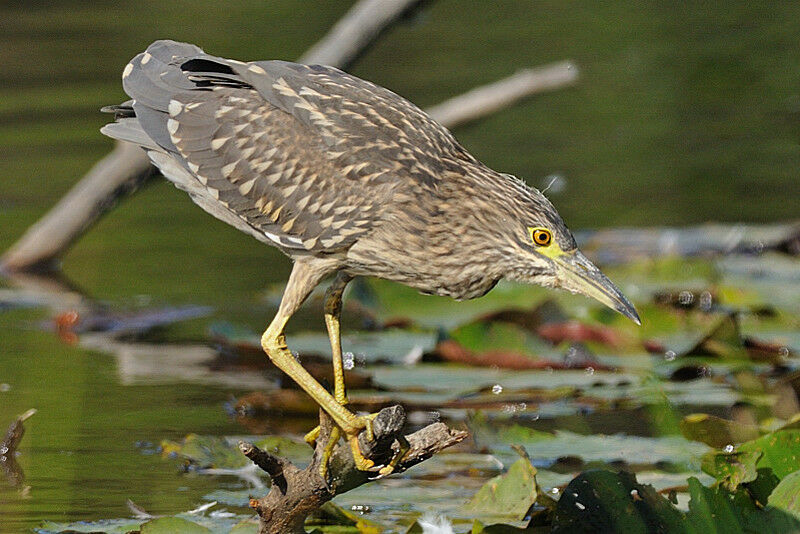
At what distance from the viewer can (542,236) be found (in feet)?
15.1

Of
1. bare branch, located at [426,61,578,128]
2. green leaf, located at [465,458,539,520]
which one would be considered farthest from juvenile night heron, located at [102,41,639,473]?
bare branch, located at [426,61,578,128]

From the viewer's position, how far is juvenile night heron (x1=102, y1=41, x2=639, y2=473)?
183 inches

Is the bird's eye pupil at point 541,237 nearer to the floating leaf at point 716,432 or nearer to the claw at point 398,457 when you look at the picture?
the claw at point 398,457

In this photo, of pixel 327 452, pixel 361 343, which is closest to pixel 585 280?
pixel 327 452

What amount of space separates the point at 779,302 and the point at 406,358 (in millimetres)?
1795

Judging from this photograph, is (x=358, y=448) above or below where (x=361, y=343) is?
above

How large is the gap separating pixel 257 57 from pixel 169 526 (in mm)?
9032

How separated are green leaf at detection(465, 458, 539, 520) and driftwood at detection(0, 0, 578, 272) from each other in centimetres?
404

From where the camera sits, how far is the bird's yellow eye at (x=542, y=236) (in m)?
4.59

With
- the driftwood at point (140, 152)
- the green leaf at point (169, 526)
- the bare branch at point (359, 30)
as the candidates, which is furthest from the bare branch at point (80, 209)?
the green leaf at point (169, 526)

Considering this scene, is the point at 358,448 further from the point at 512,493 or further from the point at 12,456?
the point at 12,456

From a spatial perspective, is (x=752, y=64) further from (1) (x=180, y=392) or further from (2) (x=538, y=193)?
(2) (x=538, y=193)

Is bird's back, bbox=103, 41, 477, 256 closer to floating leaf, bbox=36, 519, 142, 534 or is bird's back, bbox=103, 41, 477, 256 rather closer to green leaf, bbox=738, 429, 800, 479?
floating leaf, bbox=36, 519, 142, 534

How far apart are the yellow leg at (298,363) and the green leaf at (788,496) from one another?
1124 millimetres
